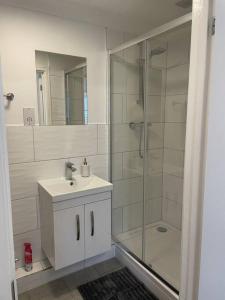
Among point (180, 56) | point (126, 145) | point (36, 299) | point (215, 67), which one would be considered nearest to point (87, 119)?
point (126, 145)

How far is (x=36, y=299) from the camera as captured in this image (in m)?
1.81

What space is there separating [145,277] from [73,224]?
2.53 feet

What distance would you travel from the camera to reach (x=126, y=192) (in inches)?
96.0

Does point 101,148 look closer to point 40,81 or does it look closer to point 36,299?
point 40,81

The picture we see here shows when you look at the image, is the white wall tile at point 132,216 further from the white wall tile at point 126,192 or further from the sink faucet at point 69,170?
the sink faucet at point 69,170

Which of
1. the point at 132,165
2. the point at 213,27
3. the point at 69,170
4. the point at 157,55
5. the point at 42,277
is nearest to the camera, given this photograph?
the point at 213,27

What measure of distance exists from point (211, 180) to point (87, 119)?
4.47 ft

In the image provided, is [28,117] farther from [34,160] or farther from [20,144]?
[34,160]

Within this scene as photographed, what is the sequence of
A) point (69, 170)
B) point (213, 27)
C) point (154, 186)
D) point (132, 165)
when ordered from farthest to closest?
point (154, 186) < point (132, 165) < point (69, 170) < point (213, 27)

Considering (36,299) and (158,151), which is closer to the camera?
(36,299)

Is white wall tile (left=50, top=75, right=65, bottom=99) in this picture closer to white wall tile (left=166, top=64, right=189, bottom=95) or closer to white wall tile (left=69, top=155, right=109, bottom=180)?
white wall tile (left=69, top=155, right=109, bottom=180)

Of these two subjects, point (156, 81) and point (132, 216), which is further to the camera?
point (132, 216)

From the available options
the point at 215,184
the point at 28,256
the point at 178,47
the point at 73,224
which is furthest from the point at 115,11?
the point at 28,256

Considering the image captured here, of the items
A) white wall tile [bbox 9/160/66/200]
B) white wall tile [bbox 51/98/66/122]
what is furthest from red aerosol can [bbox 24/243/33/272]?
white wall tile [bbox 51/98/66/122]
